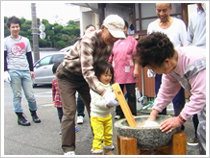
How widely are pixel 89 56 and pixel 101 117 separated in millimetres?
797

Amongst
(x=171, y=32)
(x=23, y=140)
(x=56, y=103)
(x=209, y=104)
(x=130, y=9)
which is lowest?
(x=23, y=140)

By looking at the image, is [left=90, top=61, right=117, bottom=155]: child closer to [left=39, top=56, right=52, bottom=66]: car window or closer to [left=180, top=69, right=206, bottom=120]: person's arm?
[left=180, top=69, right=206, bottom=120]: person's arm

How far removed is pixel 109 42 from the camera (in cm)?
262

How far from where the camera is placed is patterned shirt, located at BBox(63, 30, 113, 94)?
7.73 ft

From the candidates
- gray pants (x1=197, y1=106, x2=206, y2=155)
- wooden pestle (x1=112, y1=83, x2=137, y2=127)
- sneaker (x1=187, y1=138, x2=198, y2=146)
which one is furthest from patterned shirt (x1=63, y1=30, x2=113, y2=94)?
sneaker (x1=187, y1=138, x2=198, y2=146)

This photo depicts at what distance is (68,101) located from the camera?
9.25 feet

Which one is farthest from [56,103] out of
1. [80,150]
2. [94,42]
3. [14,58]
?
[94,42]

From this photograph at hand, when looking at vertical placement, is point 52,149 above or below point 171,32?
below

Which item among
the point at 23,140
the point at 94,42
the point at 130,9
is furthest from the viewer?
the point at 130,9

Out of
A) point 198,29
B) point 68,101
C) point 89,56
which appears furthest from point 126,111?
point 198,29

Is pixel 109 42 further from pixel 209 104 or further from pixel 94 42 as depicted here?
pixel 209 104

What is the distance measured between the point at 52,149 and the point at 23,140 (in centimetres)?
67

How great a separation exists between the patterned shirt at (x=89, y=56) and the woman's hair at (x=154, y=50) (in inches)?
26.9

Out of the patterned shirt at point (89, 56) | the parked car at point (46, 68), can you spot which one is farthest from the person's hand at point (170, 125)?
the parked car at point (46, 68)
